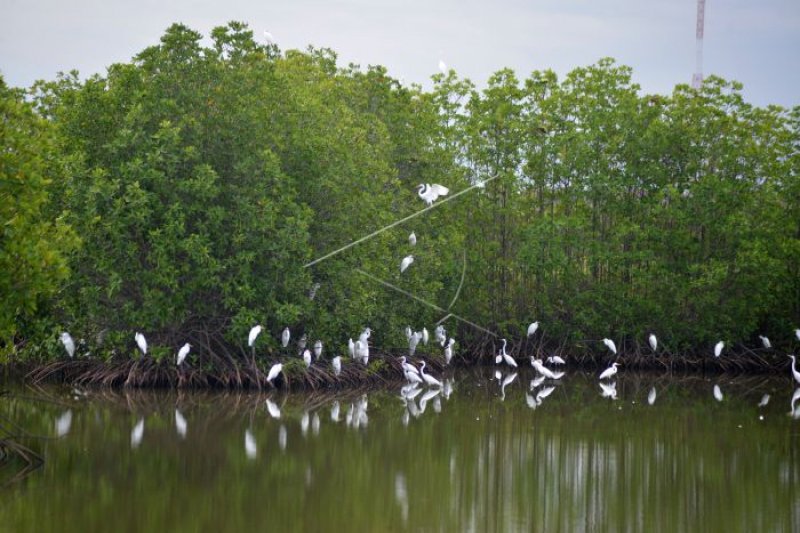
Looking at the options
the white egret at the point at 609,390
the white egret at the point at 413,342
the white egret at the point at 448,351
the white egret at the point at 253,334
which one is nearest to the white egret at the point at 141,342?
the white egret at the point at 253,334

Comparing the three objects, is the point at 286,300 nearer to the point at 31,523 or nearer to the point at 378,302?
the point at 378,302

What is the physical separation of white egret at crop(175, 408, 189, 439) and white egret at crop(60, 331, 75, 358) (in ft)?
9.53

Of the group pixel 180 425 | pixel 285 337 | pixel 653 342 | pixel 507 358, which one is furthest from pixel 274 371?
pixel 653 342

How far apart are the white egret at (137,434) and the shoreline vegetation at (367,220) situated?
70.5 inches

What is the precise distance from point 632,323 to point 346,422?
34.1 ft

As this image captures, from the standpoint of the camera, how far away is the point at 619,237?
931 inches

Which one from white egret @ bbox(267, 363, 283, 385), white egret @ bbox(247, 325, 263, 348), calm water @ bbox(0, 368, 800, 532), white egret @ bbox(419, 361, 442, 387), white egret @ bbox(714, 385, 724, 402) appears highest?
white egret @ bbox(247, 325, 263, 348)

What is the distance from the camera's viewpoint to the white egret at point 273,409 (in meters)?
15.2

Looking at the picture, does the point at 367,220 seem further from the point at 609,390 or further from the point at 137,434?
the point at 137,434

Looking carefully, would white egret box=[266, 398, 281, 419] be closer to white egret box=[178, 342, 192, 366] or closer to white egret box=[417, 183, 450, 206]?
white egret box=[178, 342, 192, 366]

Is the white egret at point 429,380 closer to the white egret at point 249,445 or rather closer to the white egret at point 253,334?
the white egret at point 253,334

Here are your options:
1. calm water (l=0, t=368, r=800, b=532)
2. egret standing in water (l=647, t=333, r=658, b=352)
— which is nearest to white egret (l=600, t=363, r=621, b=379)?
egret standing in water (l=647, t=333, r=658, b=352)

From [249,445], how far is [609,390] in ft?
28.3

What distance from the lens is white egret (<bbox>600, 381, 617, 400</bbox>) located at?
18722 mm
